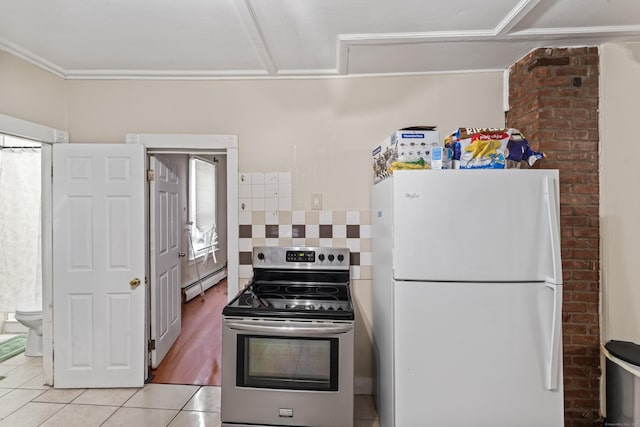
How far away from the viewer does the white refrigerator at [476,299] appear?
1.64m

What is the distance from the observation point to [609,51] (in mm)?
2203

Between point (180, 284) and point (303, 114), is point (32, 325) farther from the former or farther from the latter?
point (303, 114)

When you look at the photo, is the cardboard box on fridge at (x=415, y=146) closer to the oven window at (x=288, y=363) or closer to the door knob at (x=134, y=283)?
the oven window at (x=288, y=363)

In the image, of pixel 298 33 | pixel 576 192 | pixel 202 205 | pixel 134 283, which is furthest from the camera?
pixel 202 205

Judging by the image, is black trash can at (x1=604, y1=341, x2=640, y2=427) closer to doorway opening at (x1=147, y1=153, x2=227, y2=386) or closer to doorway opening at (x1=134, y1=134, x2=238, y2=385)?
doorway opening at (x1=134, y1=134, x2=238, y2=385)

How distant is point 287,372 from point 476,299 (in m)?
1.12

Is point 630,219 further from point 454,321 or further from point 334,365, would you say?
point 334,365

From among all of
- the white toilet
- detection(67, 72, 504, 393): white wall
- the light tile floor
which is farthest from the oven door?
the white toilet

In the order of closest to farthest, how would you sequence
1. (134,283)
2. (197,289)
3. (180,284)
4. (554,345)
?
(554,345)
(134,283)
(180,284)
(197,289)

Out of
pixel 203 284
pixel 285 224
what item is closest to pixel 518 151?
pixel 285 224

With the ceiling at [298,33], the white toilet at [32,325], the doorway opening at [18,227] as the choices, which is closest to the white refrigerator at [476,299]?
the ceiling at [298,33]

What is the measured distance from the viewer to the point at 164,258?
312 cm

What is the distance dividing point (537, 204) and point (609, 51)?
1.43 meters

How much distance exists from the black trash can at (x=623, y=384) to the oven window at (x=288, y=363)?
5.32 ft
